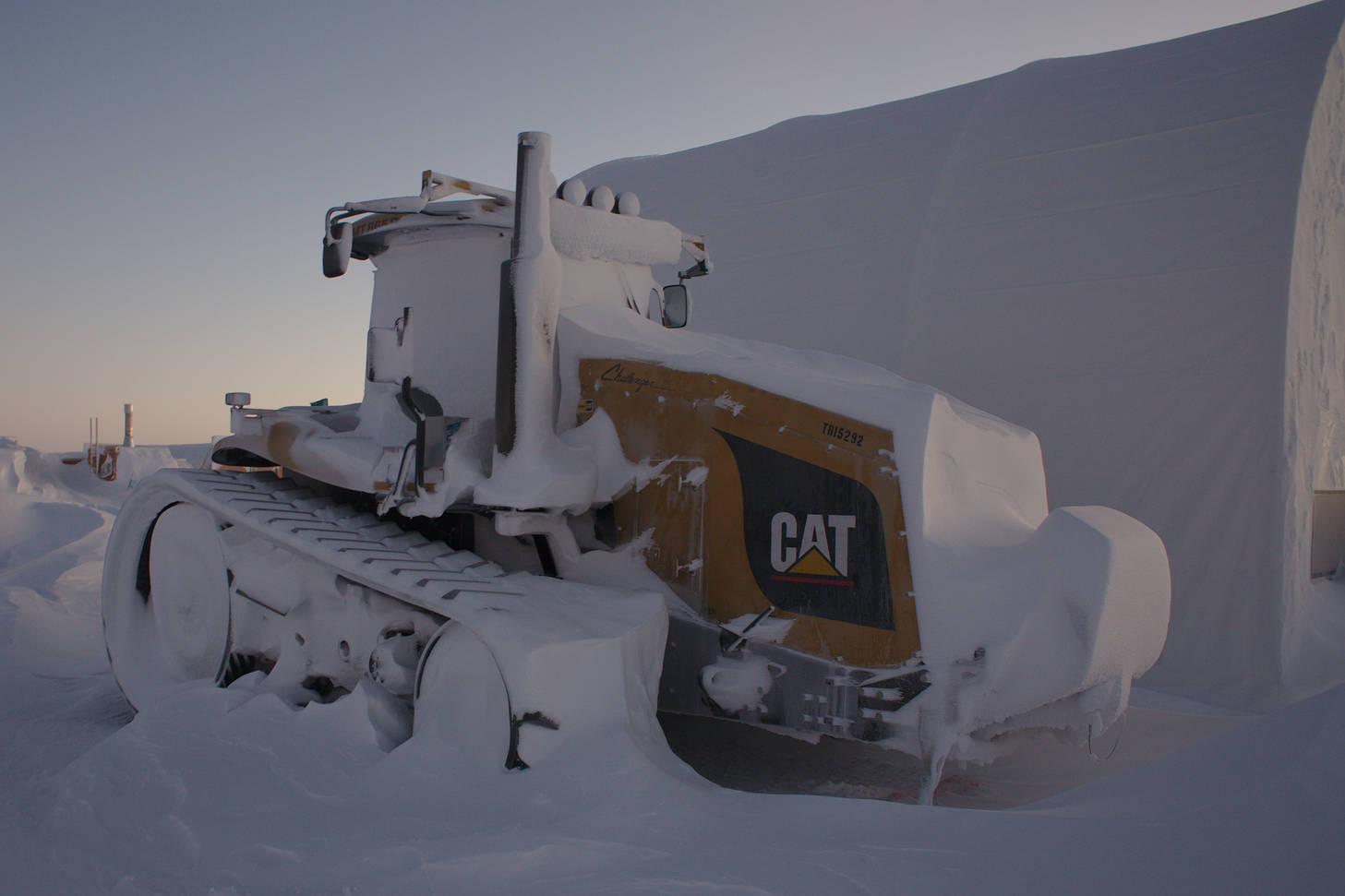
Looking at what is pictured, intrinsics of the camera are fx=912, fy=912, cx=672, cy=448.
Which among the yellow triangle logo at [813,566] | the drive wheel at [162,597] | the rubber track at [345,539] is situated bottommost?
the drive wheel at [162,597]

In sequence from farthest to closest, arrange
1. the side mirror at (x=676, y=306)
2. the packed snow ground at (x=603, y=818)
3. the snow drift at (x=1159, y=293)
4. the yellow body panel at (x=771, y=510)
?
the snow drift at (x=1159, y=293) → the side mirror at (x=676, y=306) → the yellow body panel at (x=771, y=510) → the packed snow ground at (x=603, y=818)

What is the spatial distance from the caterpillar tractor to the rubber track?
0.02 metres

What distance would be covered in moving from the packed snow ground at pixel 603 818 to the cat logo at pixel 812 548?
30.5 inches

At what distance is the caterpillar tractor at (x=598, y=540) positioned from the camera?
2979 mm

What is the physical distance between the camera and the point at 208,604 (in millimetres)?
4547

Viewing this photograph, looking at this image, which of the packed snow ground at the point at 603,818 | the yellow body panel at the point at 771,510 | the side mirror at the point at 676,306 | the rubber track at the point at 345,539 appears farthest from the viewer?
the side mirror at the point at 676,306

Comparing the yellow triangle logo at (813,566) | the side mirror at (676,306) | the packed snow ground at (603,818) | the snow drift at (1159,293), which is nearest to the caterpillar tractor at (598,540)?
the yellow triangle logo at (813,566)

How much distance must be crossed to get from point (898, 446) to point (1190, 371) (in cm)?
542

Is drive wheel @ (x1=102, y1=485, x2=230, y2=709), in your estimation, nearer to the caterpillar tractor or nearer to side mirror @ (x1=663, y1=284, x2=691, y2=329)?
the caterpillar tractor

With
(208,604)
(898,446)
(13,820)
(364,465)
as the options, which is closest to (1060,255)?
(898,446)

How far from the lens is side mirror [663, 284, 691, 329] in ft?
18.1

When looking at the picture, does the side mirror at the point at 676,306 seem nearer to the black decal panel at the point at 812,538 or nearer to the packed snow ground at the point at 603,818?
the black decal panel at the point at 812,538

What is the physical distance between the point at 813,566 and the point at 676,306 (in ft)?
8.68

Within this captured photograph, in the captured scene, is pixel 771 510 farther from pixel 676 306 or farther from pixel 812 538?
pixel 676 306
